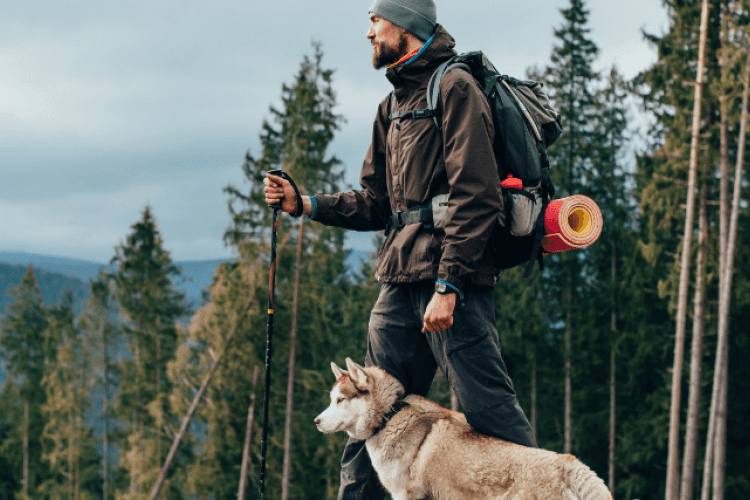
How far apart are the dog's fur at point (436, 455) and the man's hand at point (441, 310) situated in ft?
2.24

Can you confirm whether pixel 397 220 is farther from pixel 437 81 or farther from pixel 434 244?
pixel 437 81

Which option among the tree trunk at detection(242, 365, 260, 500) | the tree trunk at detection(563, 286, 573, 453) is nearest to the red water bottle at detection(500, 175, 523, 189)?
the tree trunk at detection(242, 365, 260, 500)

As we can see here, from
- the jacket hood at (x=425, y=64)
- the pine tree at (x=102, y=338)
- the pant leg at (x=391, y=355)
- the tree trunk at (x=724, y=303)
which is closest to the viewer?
the jacket hood at (x=425, y=64)

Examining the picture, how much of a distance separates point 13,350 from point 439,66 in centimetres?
4203

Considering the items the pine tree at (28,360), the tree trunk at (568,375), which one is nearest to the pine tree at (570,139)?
the tree trunk at (568,375)

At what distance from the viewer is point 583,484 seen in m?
3.00

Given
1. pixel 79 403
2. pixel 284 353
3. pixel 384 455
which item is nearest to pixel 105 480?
pixel 79 403

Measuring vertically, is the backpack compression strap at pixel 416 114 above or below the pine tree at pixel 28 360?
above

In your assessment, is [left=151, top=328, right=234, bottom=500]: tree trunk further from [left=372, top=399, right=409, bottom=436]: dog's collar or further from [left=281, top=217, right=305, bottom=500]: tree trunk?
[left=372, top=399, right=409, bottom=436]: dog's collar

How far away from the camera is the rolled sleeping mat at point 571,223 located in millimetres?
3246

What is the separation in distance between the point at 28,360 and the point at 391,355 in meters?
41.5

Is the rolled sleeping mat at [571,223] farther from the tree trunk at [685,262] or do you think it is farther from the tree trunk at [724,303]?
the tree trunk at [685,262]

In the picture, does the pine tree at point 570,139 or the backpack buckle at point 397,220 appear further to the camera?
the pine tree at point 570,139

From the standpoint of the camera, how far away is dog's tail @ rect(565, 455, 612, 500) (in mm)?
2969
